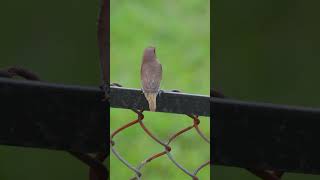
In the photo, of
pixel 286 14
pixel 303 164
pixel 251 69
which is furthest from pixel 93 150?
pixel 286 14

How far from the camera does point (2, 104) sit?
0.91 meters

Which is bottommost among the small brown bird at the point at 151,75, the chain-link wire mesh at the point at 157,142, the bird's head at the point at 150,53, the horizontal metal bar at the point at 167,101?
the chain-link wire mesh at the point at 157,142

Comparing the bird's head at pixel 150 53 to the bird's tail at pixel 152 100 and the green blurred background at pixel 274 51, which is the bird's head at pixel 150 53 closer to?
the bird's tail at pixel 152 100

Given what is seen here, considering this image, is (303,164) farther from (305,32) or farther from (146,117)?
(305,32)

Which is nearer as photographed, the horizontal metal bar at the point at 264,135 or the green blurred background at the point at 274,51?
the horizontal metal bar at the point at 264,135

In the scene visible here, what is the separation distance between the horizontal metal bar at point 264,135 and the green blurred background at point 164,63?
2 centimetres

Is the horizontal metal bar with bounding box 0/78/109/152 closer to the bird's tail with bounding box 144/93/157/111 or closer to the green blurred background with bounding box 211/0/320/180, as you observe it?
the bird's tail with bounding box 144/93/157/111

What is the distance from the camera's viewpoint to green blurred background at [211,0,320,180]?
1152 millimetres

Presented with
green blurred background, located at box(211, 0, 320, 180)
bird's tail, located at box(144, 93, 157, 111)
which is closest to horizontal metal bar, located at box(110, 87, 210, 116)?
bird's tail, located at box(144, 93, 157, 111)

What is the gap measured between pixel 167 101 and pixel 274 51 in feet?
1.64

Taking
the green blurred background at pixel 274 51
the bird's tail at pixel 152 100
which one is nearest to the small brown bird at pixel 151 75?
the bird's tail at pixel 152 100

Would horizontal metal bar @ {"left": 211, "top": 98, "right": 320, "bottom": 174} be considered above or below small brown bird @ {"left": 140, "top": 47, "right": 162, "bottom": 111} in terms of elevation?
below

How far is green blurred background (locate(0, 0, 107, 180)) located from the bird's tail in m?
0.05

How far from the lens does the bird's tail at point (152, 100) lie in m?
0.91
